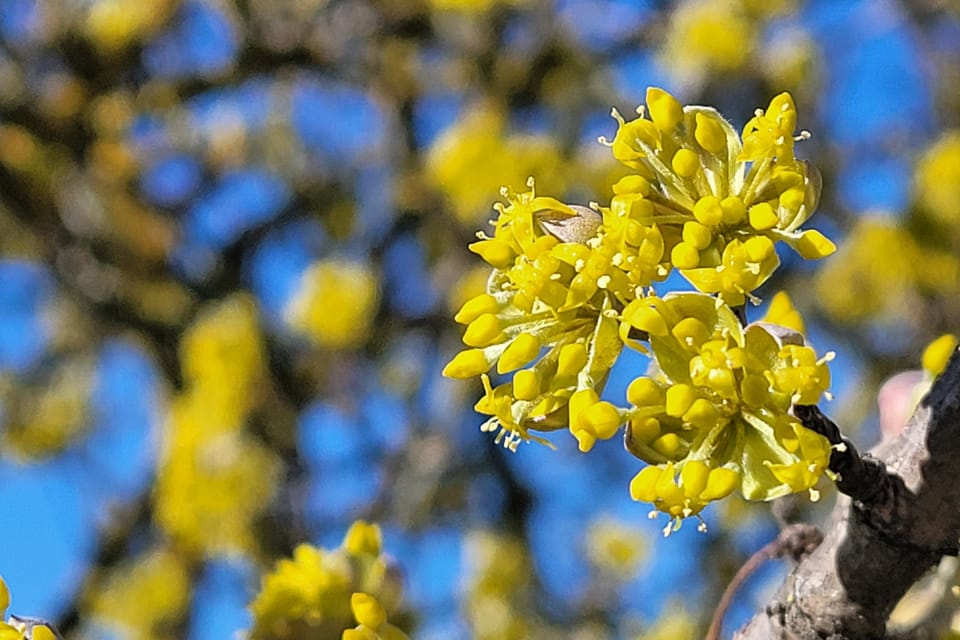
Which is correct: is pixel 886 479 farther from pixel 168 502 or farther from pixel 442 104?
pixel 442 104

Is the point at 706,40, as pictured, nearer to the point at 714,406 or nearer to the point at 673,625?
the point at 673,625

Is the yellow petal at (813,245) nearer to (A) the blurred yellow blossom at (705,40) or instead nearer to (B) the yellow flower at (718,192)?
(B) the yellow flower at (718,192)

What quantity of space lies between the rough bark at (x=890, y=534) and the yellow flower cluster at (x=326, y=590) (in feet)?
1.07

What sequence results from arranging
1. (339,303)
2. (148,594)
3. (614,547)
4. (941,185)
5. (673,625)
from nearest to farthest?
(673,625) < (941,185) < (339,303) < (148,594) < (614,547)

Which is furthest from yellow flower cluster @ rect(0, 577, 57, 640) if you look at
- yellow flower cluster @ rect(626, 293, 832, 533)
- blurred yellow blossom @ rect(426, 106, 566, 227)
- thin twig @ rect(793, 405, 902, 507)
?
blurred yellow blossom @ rect(426, 106, 566, 227)

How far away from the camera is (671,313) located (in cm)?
70

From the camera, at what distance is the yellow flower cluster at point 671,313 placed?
70 centimetres

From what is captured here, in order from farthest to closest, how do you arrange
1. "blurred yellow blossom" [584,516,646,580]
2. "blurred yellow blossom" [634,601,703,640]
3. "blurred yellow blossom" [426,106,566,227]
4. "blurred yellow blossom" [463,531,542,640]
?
1. "blurred yellow blossom" [584,516,646,580]
2. "blurred yellow blossom" [426,106,566,227]
3. "blurred yellow blossom" [463,531,542,640]
4. "blurred yellow blossom" [634,601,703,640]

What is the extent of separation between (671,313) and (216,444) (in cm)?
259

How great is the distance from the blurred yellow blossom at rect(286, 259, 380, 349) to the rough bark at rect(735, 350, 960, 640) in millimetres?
2614

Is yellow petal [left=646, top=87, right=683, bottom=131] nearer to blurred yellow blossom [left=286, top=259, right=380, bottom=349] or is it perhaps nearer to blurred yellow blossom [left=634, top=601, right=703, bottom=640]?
blurred yellow blossom [left=634, top=601, right=703, bottom=640]

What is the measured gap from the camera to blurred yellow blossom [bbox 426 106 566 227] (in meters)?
2.93

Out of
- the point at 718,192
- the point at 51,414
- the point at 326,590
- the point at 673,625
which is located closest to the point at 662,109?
the point at 718,192

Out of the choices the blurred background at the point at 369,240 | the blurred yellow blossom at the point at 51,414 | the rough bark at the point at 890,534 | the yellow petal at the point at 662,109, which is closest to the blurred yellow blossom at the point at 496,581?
the blurred background at the point at 369,240
